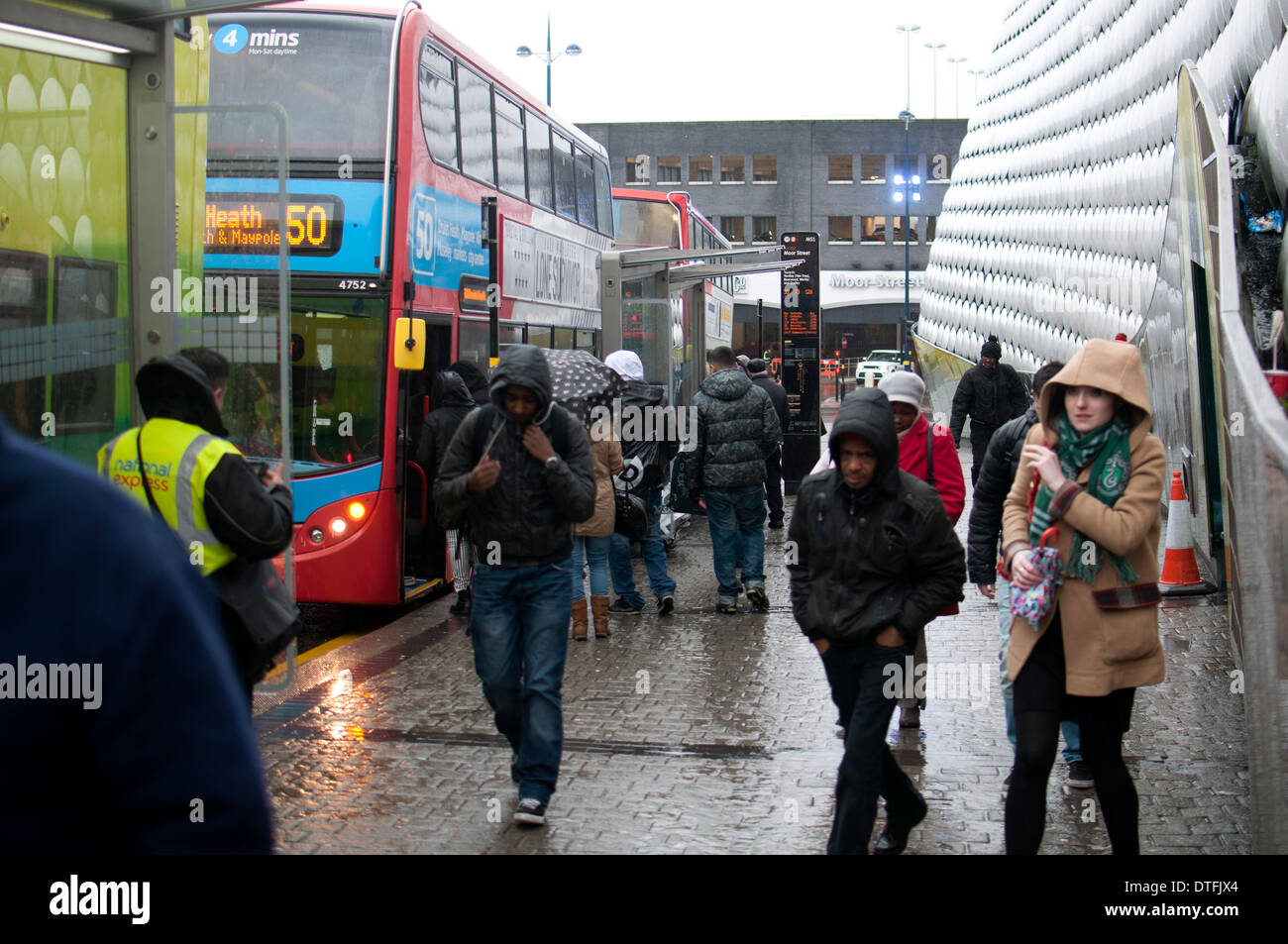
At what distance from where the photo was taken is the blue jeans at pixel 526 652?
196 inches

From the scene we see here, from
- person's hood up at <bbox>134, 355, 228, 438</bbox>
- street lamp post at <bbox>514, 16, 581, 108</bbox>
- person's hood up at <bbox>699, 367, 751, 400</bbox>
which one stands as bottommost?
person's hood up at <bbox>134, 355, 228, 438</bbox>

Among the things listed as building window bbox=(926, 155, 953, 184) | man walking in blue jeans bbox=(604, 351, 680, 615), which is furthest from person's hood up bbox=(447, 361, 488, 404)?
building window bbox=(926, 155, 953, 184)

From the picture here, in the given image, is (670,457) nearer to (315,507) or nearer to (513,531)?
(315,507)

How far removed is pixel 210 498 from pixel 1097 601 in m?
2.72

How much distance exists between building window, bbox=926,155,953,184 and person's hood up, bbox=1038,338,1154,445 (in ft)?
230

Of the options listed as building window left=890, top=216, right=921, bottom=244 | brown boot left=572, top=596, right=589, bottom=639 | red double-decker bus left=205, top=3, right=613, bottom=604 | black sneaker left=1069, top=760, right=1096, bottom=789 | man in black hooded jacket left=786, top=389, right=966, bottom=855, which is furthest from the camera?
building window left=890, top=216, right=921, bottom=244

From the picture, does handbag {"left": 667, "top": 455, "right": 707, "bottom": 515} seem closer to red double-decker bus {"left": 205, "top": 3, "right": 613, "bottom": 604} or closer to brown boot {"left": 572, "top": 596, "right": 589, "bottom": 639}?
brown boot {"left": 572, "top": 596, "right": 589, "bottom": 639}

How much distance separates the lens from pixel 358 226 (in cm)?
921

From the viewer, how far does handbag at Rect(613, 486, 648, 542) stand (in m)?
9.08

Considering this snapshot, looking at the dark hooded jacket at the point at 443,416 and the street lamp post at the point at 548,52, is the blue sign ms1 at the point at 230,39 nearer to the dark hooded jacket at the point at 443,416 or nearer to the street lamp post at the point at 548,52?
the dark hooded jacket at the point at 443,416

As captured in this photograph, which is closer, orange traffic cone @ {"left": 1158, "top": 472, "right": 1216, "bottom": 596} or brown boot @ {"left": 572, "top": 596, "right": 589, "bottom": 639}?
brown boot @ {"left": 572, "top": 596, "right": 589, "bottom": 639}

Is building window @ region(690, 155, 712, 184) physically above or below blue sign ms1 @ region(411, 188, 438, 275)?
above

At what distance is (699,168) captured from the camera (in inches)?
2820
